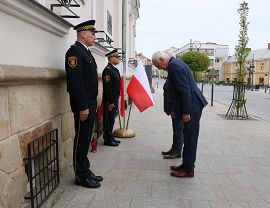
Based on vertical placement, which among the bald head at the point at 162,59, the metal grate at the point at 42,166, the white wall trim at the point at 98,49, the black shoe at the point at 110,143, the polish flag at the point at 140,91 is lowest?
the black shoe at the point at 110,143

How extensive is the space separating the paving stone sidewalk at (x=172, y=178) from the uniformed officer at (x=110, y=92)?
1.11 ft

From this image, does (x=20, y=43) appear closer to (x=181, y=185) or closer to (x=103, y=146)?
(x=181, y=185)

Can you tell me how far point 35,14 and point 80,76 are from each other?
81cm

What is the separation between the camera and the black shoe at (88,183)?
4176 mm

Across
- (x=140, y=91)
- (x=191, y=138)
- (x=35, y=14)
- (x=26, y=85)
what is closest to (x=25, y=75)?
(x=26, y=85)

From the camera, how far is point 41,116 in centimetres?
375

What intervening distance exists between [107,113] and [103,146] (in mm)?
679

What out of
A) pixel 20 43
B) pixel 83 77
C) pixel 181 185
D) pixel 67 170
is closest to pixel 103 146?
pixel 67 170

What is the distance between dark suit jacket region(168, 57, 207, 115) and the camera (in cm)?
449

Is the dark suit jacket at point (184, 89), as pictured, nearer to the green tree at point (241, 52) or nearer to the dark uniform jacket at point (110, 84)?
the dark uniform jacket at point (110, 84)

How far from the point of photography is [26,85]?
10.8ft

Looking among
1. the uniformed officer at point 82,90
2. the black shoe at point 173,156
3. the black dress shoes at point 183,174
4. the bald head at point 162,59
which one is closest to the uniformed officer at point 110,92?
the black shoe at point 173,156

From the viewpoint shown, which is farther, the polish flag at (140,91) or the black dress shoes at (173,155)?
the polish flag at (140,91)

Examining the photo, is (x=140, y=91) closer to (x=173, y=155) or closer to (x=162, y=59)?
(x=173, y=155)
